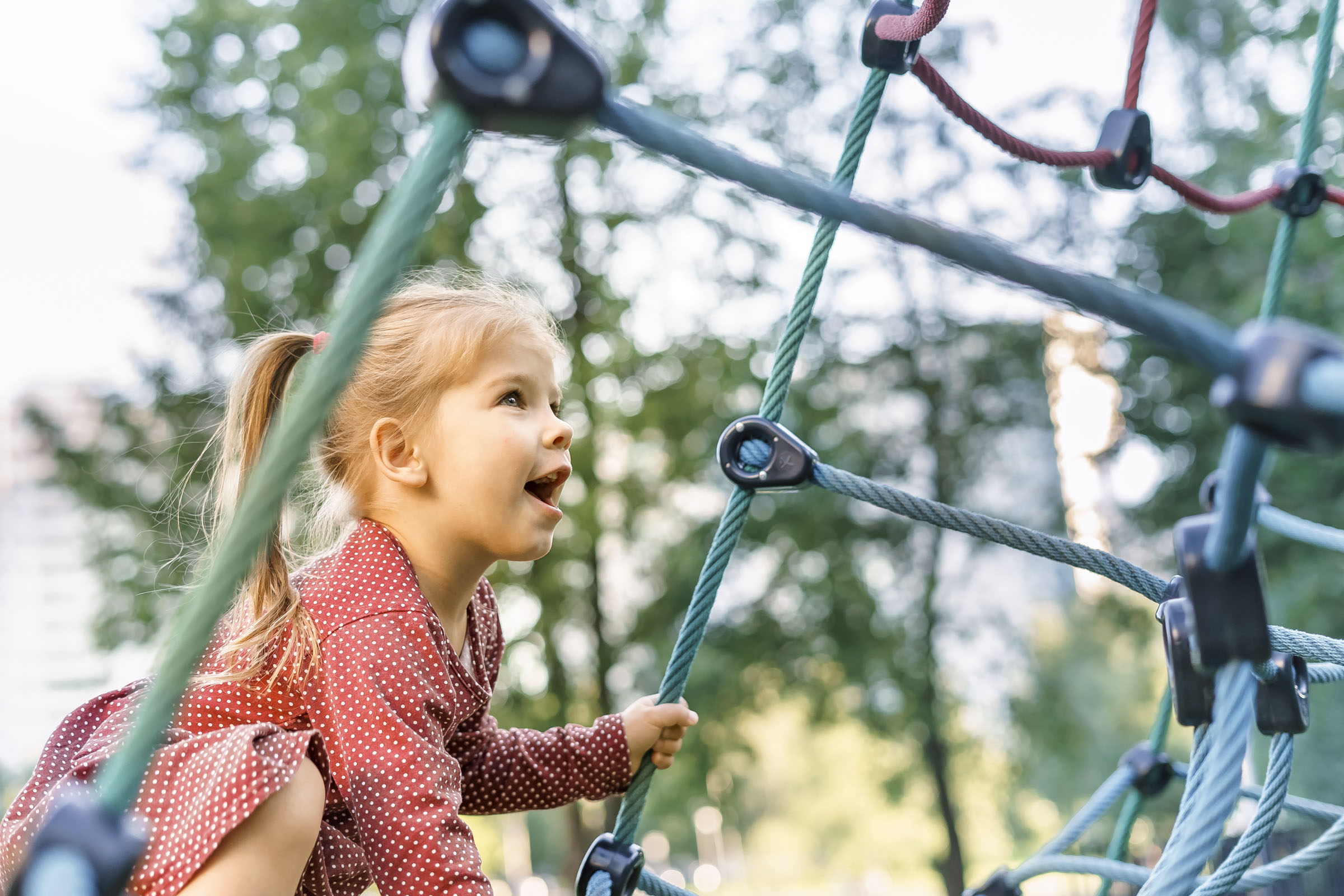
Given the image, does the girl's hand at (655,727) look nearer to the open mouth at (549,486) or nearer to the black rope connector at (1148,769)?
the open mouth at (549,486)

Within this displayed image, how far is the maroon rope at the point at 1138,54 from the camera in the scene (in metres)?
1.40

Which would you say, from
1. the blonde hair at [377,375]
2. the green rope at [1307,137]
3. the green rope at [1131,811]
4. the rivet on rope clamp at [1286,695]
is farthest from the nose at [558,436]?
the green rope at [1131,811]

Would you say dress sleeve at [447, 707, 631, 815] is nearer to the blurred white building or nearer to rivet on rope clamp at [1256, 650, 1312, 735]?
rivet on rope clamp at [1256, 650, 1312, 735]

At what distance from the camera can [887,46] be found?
1176mm

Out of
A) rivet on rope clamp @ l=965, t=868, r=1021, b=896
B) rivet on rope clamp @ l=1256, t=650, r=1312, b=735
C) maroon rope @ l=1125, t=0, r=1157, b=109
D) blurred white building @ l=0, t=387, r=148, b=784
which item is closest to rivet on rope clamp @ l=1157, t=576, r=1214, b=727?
rivet on rope clamp @ l=1256, t=650, r=1312, b=735

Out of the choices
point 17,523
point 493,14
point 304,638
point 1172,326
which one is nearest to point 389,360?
point 304,638

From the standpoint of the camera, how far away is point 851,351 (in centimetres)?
599

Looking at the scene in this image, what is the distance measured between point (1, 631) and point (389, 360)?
2875 cm

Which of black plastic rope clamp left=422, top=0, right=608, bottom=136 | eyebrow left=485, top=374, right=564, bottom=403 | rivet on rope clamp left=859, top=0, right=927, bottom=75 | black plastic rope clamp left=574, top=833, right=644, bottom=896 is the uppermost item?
rivet on rope clamp left=859, top=0, right=927, bottom=75

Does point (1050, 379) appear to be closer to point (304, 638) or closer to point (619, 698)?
point (619, 698)

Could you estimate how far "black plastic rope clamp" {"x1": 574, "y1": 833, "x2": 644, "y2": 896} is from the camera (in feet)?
3.48

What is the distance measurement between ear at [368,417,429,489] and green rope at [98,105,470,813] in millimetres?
700

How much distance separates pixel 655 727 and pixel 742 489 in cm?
29

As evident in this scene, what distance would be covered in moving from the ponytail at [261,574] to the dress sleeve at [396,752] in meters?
0.03
